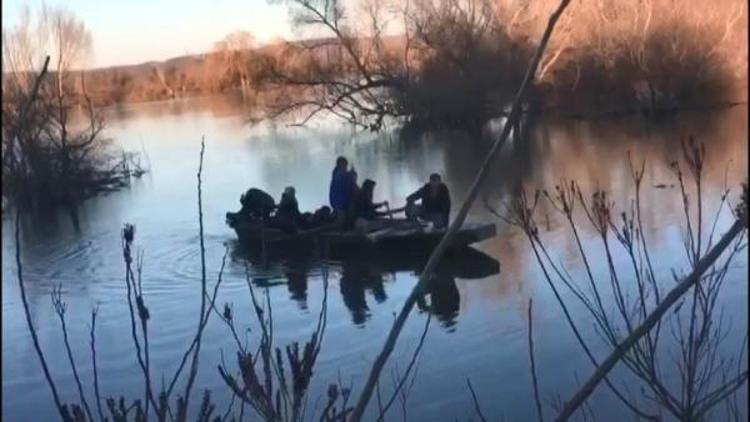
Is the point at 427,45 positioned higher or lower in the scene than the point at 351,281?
higher

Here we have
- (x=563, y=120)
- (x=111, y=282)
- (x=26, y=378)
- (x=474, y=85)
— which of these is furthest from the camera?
(x=474, y=85)

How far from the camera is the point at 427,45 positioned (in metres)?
31.4

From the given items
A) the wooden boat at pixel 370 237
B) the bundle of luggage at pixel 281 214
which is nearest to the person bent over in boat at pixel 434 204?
the wooden boat at pixel 370 237

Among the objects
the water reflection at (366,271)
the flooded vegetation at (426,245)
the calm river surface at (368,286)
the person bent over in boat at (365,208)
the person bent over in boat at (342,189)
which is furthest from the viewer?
the person bent over in boat at (365,208)

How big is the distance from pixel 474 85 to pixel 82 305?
20.0 meters

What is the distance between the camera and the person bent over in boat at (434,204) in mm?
13062

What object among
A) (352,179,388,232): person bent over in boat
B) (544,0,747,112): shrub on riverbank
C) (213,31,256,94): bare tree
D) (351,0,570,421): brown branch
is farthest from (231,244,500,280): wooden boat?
(213,31,256,94): bare tree

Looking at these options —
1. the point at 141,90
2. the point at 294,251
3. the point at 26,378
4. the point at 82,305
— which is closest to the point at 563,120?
the point at 294,251

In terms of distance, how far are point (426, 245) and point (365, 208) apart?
1.38 m

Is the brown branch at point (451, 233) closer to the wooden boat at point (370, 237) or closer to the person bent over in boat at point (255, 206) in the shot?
the wooden boat at point (370, 237)

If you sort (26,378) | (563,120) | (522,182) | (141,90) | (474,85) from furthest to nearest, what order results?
(141,90), (474,85), (563,120), (522,182), (26,378)

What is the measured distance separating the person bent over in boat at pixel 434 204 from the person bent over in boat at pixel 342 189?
3.02 feet

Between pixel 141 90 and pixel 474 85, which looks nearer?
pixel 474 85

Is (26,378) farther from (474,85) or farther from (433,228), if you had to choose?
(474,85)
